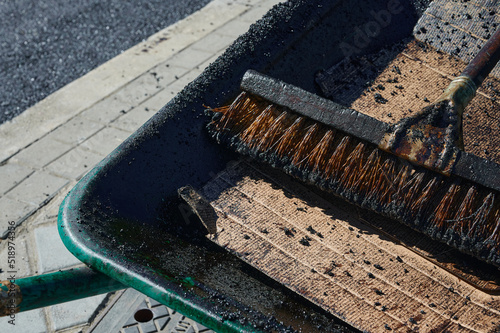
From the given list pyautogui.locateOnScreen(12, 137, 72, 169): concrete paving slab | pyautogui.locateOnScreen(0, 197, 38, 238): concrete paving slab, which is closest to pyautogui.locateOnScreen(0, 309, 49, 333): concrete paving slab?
pyautogui.locateOnScreen(0, 197, 38, 238): concrete paving slab

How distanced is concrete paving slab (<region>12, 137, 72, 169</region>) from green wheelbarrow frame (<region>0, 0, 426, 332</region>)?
6.99 feet

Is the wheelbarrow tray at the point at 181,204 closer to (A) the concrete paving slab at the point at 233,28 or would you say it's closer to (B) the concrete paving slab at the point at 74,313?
(B) the concrete paving slab at the point at 74,313

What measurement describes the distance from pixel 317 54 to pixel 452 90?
0.91 meters

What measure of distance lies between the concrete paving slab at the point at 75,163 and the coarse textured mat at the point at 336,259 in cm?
193

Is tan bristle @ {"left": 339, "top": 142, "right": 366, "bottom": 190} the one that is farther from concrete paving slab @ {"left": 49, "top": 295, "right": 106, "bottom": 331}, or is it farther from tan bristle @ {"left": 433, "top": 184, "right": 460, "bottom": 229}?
concrete paving slab @ {"left": 49, "top": 295, "right": 106, "bottom": 331}

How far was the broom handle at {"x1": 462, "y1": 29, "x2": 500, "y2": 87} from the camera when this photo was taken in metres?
2.54

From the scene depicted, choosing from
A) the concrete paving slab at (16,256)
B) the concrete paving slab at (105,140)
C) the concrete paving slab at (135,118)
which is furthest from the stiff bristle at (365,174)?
the concrete paving slab at (135,118)

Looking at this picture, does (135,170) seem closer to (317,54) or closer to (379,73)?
(317,54)

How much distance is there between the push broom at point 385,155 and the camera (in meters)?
2.06

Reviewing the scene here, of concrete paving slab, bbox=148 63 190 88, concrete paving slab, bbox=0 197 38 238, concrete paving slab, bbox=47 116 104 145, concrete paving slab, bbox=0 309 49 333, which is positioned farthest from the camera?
concrete paving slab, bbox=148 63 190 88

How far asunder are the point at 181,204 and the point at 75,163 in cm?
209

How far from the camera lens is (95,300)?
3217mm

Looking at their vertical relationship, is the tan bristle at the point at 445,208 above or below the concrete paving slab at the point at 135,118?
above

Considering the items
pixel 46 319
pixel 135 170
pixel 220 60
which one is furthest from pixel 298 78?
pixel 46 319
